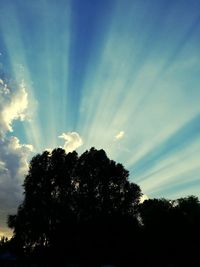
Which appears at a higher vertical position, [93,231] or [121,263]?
[93,231]

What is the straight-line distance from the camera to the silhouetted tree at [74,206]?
214 feet

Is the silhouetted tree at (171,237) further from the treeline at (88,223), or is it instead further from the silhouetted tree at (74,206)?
the silhouetted tree at (74,206)

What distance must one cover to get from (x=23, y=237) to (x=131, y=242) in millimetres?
20664

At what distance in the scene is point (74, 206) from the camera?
221 ft

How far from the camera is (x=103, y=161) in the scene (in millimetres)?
73062

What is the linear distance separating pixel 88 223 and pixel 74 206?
4343mm

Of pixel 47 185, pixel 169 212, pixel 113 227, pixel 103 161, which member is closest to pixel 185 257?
pixel 169 212

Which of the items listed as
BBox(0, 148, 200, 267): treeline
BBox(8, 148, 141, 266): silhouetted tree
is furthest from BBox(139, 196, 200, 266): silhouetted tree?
BBox(8, 148, 141, 266): silhouetted tree

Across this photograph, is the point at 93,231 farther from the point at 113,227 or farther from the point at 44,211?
the point at 44,211

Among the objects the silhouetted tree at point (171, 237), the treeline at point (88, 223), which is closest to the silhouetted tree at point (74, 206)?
the treeline at point (88, 223)

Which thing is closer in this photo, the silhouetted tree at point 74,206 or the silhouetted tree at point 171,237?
the silhouetted tree at point 171,237

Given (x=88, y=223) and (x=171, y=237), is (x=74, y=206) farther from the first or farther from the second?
(x=171, y=237)

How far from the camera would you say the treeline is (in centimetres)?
6412

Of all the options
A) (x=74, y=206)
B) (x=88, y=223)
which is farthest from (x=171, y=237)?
(x=74, y=206)
